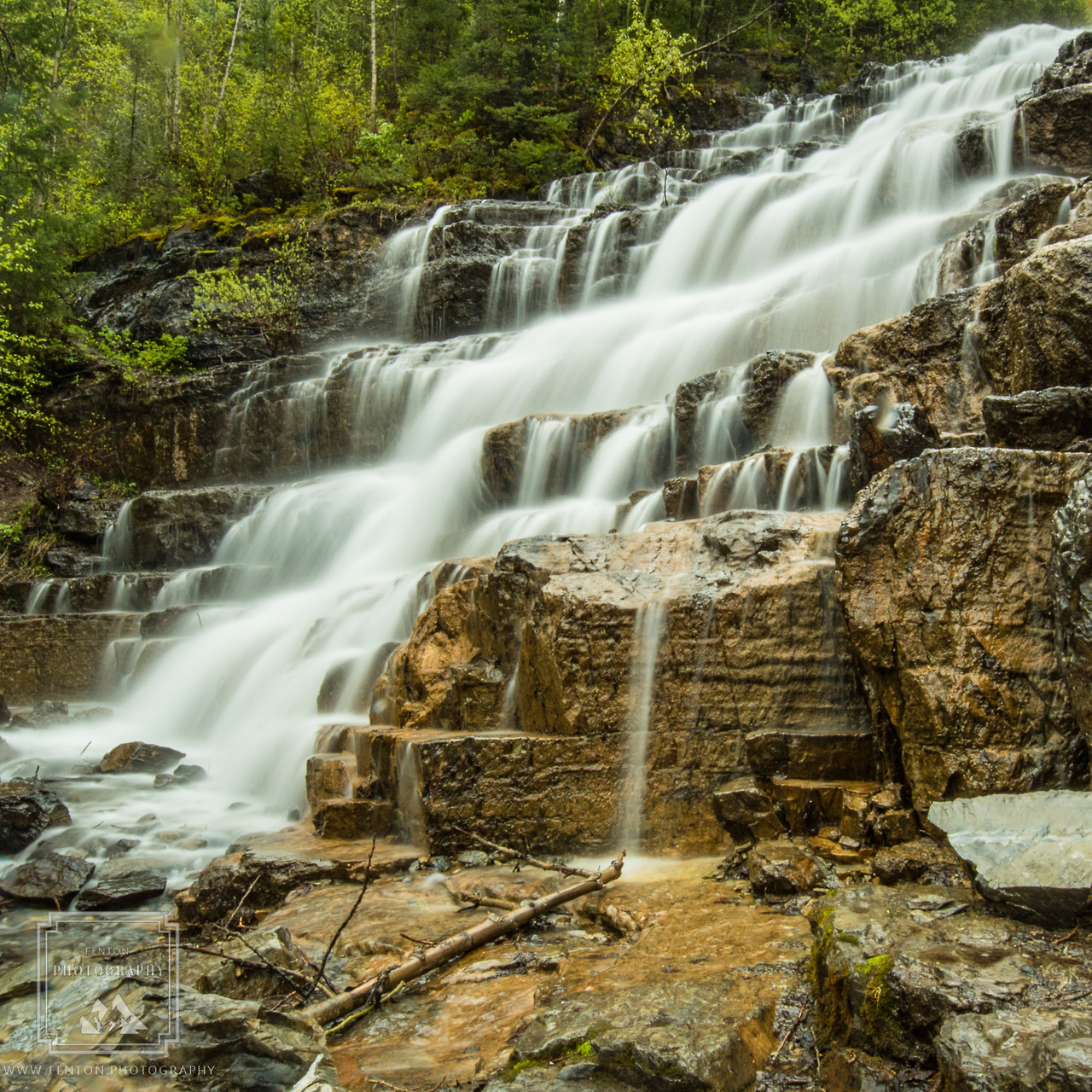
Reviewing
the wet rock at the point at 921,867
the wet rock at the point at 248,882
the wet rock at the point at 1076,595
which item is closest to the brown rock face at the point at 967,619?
the wet rock at the point at 1076,595

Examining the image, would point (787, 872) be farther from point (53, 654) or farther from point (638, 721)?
point (53, 654)

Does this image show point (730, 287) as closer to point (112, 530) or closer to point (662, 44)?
point (662, 44)

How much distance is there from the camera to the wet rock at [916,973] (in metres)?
2.56

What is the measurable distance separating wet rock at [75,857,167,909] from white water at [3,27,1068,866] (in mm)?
442

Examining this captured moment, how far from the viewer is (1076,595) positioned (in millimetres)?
4035

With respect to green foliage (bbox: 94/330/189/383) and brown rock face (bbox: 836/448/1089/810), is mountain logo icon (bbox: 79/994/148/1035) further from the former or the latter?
green foliage (bbox: 94/330/189/383)

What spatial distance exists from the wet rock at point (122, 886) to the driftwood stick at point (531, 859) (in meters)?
2.37

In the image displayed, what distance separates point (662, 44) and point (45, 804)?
810 inches

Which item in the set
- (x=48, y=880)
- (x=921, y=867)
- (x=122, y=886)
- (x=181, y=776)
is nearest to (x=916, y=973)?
(x=921, y=867)

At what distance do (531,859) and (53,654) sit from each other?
403 inches

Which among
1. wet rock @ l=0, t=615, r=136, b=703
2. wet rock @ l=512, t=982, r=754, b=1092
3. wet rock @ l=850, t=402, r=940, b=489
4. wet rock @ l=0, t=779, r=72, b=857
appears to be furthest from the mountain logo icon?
wet rock @ l=0, t=615, r=136, b=703

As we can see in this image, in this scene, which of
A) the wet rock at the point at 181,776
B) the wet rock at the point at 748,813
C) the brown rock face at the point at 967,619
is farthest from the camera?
the wet rock at the point at 181,776

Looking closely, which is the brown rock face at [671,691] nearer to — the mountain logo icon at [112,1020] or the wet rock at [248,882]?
the wet rock at [248,882]

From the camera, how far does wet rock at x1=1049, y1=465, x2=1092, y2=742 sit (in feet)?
13.1
